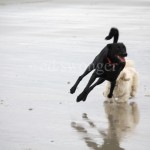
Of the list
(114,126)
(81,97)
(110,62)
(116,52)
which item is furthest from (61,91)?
(114,126)

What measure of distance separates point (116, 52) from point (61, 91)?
192 cm

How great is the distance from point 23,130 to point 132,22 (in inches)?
589

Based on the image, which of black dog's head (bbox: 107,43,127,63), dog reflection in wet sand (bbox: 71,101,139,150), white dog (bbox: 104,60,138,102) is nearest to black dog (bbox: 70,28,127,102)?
black dog's head (bbox: 107,43,127,63)

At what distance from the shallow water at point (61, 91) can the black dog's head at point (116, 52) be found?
0.80 m

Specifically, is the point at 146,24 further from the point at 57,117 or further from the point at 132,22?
the point at 57,117

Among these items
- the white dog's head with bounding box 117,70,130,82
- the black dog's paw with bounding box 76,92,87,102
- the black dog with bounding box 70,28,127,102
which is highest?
the black dog with bounding box 70,28,127,102

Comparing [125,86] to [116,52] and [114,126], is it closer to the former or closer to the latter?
[116,52]

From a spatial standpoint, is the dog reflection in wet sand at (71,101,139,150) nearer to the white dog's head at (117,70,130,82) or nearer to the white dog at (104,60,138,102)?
the white dog at (104,60,138,102)

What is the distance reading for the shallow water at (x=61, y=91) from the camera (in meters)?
8.44

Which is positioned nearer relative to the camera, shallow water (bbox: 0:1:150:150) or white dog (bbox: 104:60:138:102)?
shallow water (bbox: 0:1:150:150)

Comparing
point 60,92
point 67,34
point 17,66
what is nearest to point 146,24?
point 67,34

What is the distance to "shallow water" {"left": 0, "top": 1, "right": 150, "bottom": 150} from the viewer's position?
8438 mm

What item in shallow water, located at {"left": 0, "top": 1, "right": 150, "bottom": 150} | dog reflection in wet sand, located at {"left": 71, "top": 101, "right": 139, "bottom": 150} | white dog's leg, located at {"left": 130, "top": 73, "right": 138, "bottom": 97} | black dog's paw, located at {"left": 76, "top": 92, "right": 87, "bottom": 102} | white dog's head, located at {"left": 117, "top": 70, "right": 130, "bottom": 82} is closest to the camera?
dog reflection in wet sand, located at {"left": 71, "top": 101, "right": 139, "bottom": 150}

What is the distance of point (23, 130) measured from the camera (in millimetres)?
8742
